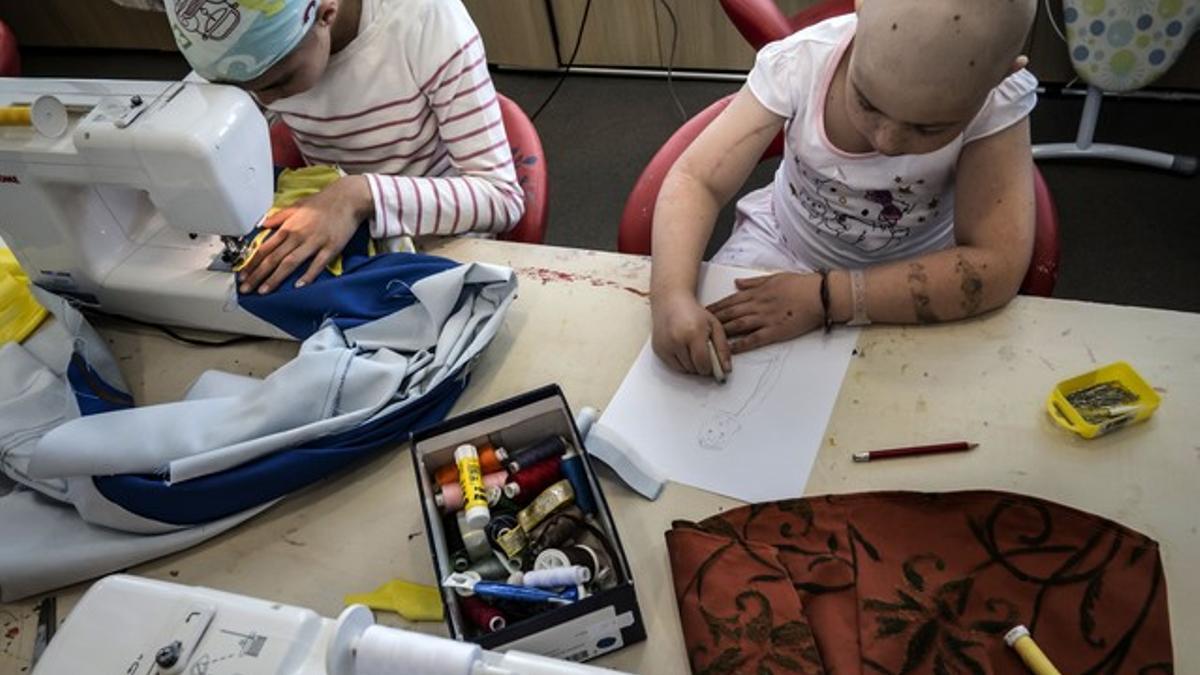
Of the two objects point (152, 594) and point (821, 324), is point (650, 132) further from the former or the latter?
point (152, 594)

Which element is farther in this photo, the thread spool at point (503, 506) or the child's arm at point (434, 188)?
the child's arm at point (434, 188)

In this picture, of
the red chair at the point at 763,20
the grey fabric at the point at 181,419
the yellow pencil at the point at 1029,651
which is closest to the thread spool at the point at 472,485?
the grey fabric at the point at 181,419

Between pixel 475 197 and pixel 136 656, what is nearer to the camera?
pixel 136 656

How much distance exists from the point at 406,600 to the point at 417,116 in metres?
0.79

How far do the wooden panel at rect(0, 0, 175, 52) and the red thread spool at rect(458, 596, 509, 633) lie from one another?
3.38m

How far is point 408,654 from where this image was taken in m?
0.52

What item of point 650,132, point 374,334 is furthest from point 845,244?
point 650,132

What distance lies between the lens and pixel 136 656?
1.86ft

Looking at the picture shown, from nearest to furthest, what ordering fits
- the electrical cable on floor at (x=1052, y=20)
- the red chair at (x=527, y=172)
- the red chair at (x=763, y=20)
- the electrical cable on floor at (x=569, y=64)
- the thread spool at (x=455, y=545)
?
the thread spool at (x=455, y=545) → the red chair at (x=527, y=172) → the red chair at (x=763, y=20) → the electrical cable on floor at (x=1052, y=20) → the electrical cable on floor at (x=569, y=64)

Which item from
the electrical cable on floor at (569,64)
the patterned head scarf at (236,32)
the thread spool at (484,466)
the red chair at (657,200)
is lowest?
the electrical cable on floor at (569,64)

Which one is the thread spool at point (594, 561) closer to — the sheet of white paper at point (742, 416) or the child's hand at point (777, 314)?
the sheet of white paper at point (742, 416)

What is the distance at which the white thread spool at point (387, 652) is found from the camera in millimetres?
509

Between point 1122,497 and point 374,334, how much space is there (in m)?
0.81

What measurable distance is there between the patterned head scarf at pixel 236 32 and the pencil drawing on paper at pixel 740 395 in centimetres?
64
